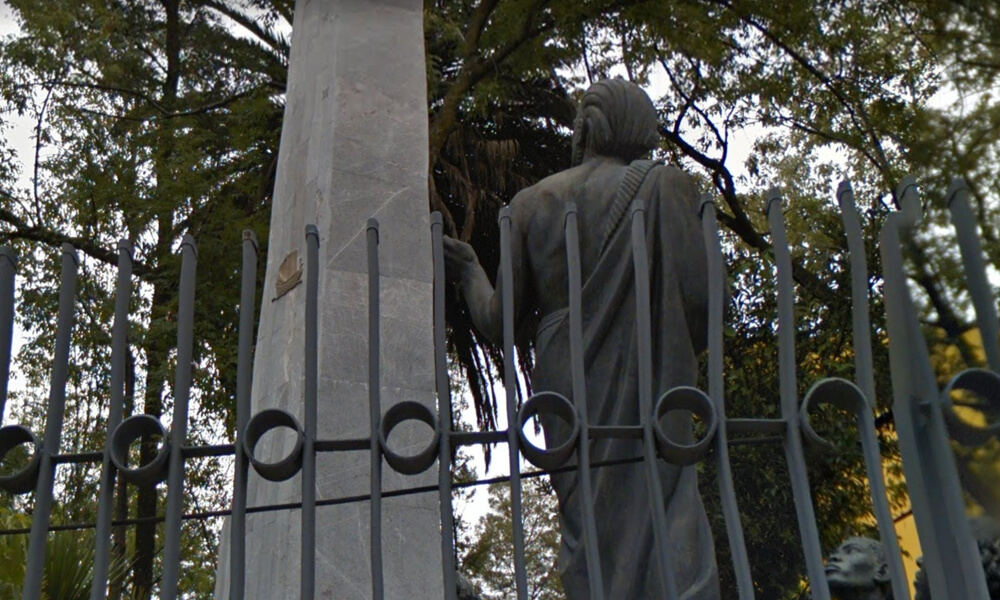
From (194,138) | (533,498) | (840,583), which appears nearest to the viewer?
(840,583)

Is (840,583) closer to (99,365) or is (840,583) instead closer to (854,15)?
(854,15)

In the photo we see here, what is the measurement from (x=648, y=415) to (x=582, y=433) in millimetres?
147

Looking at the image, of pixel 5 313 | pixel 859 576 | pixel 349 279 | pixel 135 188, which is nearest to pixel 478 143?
pixel 135 188

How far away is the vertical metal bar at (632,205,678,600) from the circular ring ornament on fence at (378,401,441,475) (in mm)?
419

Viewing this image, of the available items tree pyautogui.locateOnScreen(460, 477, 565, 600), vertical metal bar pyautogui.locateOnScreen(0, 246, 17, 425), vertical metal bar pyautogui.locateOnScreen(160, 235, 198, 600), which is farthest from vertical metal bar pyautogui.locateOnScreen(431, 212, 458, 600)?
tree pyautogui.locateOnScreen(460, 477, 565, 600)

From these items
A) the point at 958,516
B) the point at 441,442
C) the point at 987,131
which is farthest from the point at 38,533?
the point at 987,131

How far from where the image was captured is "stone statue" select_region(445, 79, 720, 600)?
3123mm

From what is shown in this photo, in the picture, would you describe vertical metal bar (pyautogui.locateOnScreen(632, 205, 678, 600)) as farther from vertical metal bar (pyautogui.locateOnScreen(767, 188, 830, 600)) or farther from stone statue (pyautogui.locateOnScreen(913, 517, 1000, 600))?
stone statue (pyautogui.locateOnScreen(913, 517, 1000, 600))

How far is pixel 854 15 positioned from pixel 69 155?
8186 mm

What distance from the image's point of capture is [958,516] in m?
2.58

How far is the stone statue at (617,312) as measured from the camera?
312cm

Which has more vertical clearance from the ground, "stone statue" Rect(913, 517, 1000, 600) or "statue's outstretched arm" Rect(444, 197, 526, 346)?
"statue's outstretched arm" Rect(444, 197, 526, 346)

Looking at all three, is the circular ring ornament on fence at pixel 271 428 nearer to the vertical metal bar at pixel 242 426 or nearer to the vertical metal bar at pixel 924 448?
the vertical metal bar at pixel 242 426

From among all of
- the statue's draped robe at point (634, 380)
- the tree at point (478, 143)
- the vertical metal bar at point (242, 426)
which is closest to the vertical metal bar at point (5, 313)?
the vertical metal bar at point (242, 426)
